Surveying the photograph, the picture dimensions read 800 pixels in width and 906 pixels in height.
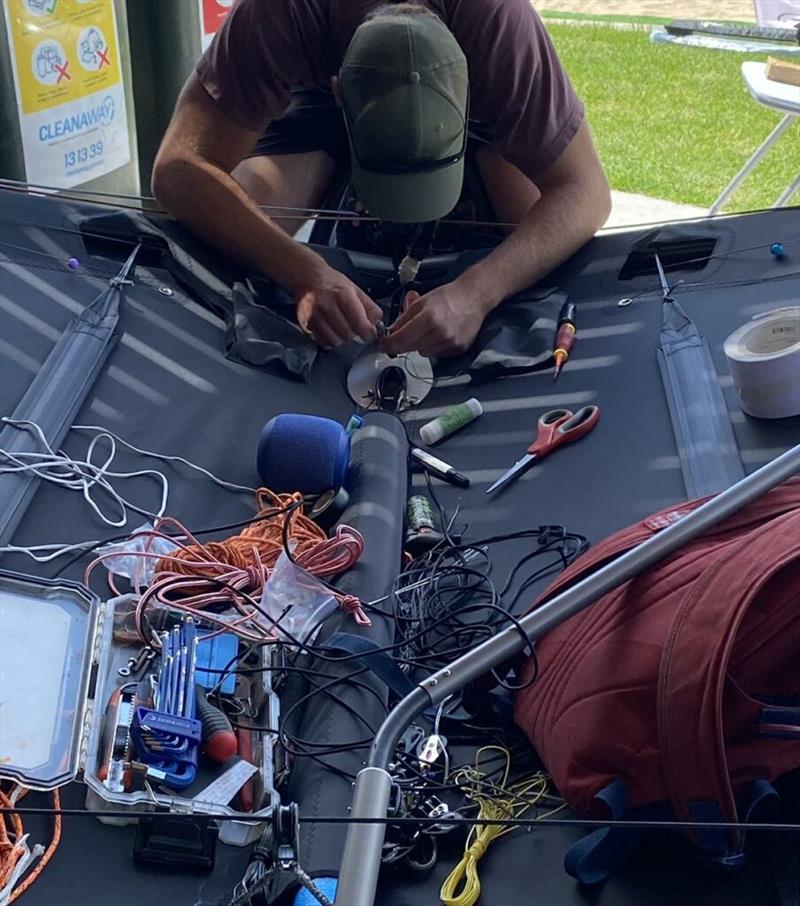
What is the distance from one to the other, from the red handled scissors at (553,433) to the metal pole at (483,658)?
50 cm

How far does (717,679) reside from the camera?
91cm

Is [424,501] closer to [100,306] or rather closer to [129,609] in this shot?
[129,609]

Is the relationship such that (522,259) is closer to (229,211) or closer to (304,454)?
(229,211)

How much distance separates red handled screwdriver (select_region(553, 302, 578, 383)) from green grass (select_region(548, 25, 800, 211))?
197cm

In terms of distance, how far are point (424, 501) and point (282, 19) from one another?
33.1 inches

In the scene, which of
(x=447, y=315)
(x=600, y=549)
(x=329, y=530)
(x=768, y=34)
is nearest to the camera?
(x=600, y=549)

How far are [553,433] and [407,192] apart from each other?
39 cm

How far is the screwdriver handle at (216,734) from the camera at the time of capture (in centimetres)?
106

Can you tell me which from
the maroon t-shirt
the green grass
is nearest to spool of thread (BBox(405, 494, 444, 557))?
the maroon t-shirt

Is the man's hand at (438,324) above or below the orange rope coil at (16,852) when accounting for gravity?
above

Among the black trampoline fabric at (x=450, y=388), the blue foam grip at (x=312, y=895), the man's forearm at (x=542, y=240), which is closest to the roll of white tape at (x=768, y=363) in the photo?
the black trampoline fabric at (x=450, y=388)

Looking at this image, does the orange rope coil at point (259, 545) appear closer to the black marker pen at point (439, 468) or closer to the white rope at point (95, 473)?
the white rope at point (95, 473)

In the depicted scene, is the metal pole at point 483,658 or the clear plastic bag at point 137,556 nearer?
the metal pole at point 483,658

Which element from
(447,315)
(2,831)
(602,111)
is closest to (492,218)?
(447,315)
